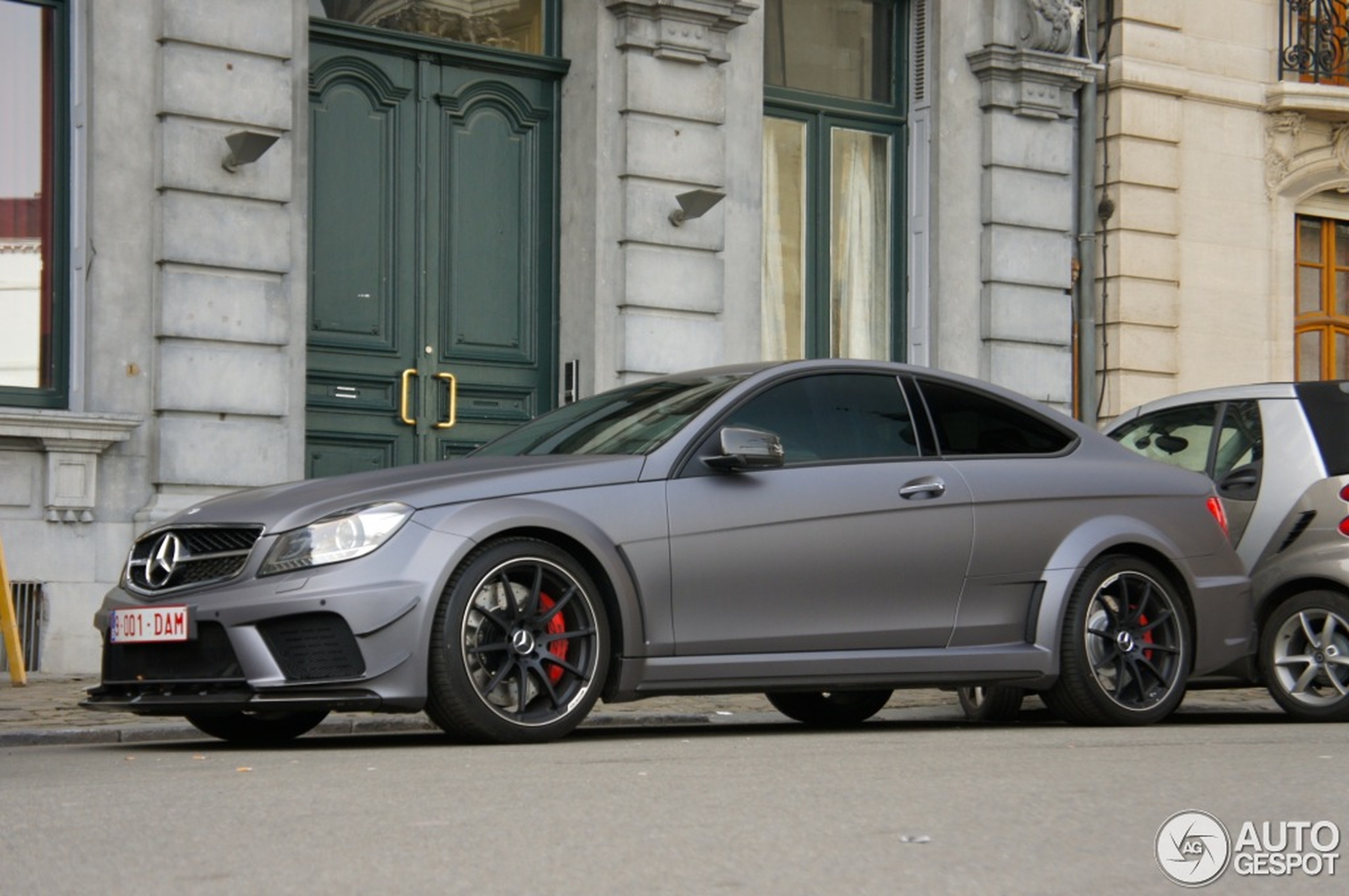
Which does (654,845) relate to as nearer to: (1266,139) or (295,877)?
(295,877)

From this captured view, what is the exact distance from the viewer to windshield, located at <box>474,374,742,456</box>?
8516 millimetres

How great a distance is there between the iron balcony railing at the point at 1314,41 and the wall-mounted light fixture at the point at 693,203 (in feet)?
23.9

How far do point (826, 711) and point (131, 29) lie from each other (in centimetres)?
661

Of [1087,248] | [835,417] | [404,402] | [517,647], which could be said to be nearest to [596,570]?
[517,647]

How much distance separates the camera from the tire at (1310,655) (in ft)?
32.9

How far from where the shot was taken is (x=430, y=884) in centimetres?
462

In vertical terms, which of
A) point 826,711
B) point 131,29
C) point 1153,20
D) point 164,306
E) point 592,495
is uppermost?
point 1153,20

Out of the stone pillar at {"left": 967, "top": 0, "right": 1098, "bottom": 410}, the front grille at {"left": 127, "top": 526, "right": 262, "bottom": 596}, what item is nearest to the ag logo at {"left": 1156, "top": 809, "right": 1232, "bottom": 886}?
the front grille at {"left": 127, "top": 526, "right": 262, "bottom": 596}

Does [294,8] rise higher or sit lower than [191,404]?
higher

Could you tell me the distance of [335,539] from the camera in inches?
303

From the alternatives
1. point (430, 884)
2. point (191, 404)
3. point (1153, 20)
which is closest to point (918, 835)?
point (430, 884)

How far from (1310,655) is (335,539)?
189 inches

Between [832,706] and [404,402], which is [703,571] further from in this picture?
[404,402]

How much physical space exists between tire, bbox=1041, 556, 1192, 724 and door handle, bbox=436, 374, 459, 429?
22.6 ft
